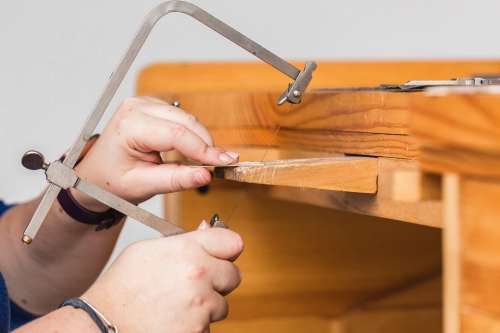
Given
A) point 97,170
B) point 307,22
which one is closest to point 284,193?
point 97,170

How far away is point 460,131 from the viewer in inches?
17.3

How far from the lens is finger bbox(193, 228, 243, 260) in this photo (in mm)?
737

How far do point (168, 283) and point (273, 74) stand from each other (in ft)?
2.19

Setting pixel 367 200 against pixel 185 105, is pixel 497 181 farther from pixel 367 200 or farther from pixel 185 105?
pixel 185 105

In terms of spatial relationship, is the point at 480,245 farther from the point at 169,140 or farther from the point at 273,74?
the point at 273,74

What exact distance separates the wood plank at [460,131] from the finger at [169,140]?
0.95 feet

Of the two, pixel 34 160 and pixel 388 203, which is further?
pixel 34 160

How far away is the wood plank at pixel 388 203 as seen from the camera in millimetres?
537

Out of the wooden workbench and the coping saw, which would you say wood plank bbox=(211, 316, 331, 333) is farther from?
the coping saw

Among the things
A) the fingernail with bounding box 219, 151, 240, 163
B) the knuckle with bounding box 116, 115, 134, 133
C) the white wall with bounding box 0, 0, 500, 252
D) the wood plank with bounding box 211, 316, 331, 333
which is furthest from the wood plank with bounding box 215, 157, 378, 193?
the white wall with bounding box 0, 0, 500, 252

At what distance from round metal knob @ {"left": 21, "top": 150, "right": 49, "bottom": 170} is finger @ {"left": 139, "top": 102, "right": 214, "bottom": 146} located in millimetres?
137

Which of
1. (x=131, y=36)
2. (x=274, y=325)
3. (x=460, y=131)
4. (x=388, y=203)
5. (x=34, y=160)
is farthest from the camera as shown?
(x=131, y=36)

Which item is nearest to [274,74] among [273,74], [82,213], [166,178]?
[273,74]

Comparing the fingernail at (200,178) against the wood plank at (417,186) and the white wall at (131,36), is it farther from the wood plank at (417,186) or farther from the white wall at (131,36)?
the white wall at (131,36)
